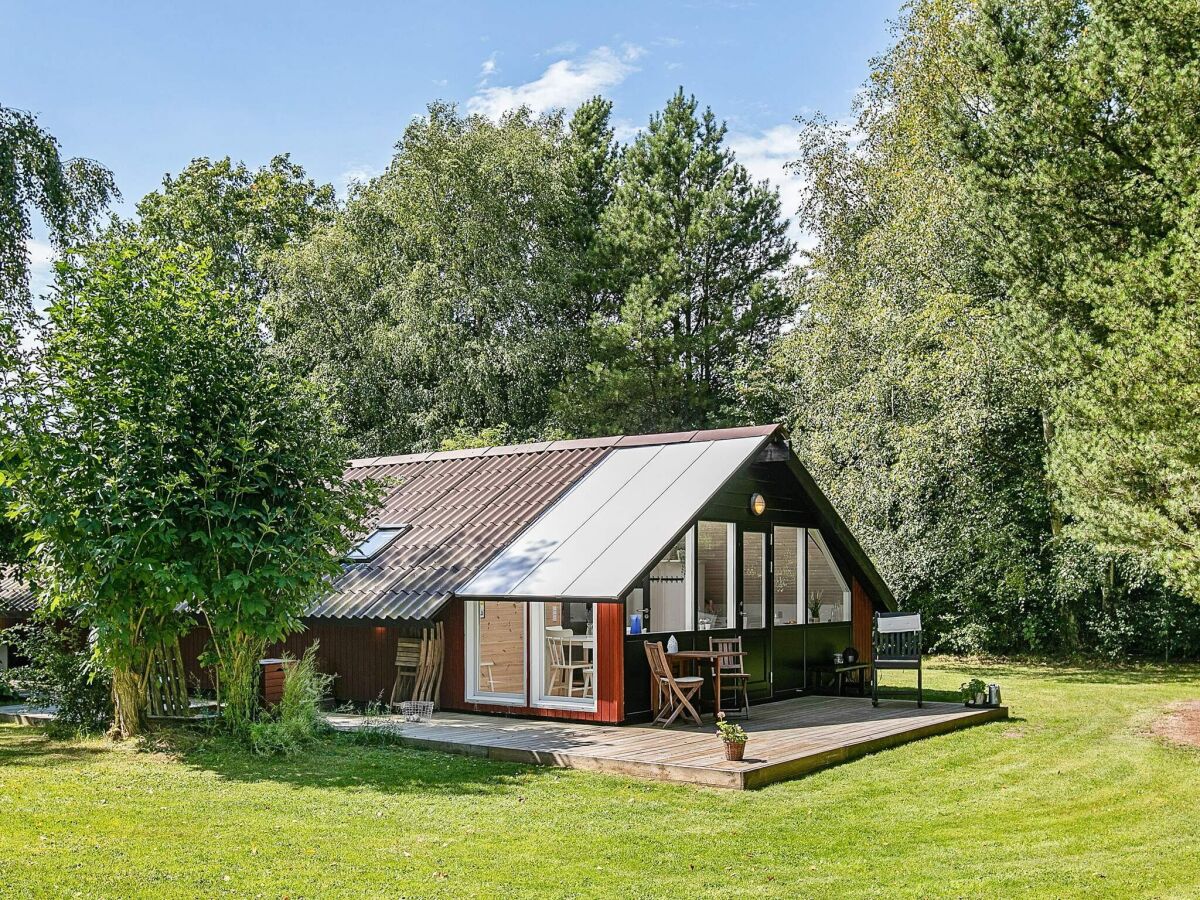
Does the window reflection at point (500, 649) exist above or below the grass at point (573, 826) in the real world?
above

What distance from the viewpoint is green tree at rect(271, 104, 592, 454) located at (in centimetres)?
2580

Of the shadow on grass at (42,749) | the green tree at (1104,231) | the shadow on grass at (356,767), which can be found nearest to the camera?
the shadow on grass at (356,767)

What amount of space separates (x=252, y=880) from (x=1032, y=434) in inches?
649

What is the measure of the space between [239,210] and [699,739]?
2781 centimetres

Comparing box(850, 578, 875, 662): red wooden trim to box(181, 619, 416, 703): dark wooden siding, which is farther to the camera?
box(850, 578, 875, 662): red wooden trim

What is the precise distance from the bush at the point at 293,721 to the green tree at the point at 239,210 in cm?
2255

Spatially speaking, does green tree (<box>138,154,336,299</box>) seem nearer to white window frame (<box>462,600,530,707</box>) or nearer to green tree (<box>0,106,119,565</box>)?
green tree (<box>0,106,119,565</box>)

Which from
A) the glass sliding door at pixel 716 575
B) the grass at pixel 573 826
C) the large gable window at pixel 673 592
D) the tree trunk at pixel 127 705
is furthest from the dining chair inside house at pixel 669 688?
the tree trunk at pixel 127 705

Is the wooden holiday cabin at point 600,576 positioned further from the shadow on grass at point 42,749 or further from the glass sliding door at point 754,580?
the shadow on grass at point 42,749

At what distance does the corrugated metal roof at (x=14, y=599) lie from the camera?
1402 cm

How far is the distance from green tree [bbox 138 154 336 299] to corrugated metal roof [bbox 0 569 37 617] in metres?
16.5

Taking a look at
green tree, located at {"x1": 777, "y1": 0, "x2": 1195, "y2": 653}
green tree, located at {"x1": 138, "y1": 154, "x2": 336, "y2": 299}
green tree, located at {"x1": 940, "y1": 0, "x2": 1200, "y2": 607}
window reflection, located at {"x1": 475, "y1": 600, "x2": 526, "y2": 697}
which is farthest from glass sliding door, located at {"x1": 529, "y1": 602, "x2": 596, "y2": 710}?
green tree, located at {"x1": 138, "y1": 154, "x2": 336, "y2": 299}

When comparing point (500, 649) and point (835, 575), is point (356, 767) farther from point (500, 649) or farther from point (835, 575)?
point (835, 575)

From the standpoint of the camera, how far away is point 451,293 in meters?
26.1
